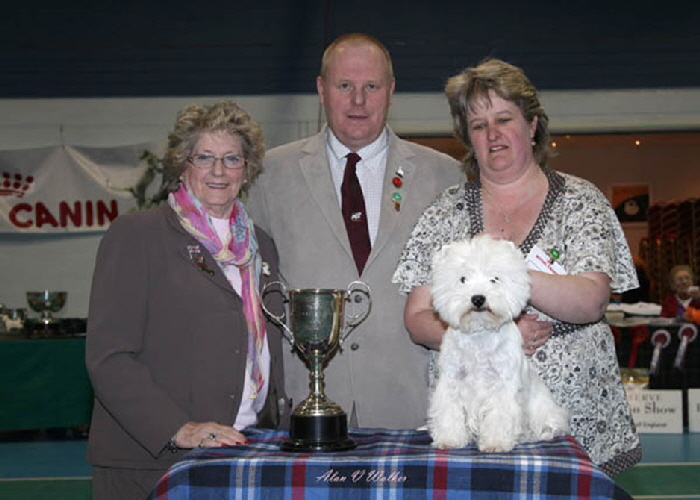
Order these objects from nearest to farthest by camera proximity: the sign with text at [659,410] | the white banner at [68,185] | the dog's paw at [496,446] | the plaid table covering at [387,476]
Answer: the plaid table covering at [387,476] < the dog's paw at [496,446] < the sign with text at [659,410] < the white banner at [68,185]

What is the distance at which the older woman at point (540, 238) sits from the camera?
2758 mm

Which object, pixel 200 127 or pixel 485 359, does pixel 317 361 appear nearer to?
pixel 485 359

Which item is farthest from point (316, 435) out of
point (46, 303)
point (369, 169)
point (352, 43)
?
point (46, 303)

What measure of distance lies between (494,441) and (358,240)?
4.36 ft

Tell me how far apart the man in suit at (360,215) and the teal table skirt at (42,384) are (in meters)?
5.11

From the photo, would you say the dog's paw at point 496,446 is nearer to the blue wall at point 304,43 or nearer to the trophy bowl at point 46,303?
the trophy bowl at point 46,303

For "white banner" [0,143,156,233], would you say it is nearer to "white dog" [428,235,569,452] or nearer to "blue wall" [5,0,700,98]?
"blue wall" [5,0,700,98]

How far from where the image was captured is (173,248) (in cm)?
294

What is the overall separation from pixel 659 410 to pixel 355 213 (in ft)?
19.8

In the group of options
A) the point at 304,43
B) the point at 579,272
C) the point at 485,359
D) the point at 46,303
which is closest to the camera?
the point at 485,359

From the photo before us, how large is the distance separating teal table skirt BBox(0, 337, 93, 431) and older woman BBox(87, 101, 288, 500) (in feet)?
18.3

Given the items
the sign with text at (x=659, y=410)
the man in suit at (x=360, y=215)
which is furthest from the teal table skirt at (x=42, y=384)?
the man in suit at (x=360, y=215)

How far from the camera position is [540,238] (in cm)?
281

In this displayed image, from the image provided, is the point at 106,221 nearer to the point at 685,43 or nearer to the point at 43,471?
the point at 43,471
